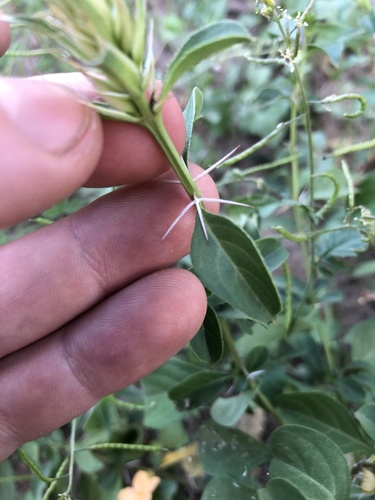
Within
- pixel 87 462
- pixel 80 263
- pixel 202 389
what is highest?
pixel 80 263

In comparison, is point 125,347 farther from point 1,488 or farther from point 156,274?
point 1,488

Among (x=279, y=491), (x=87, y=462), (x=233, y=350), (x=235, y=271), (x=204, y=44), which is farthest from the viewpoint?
(x=87, y=462)

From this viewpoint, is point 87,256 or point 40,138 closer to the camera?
point 40,138

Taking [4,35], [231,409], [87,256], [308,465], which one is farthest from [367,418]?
[4,35]

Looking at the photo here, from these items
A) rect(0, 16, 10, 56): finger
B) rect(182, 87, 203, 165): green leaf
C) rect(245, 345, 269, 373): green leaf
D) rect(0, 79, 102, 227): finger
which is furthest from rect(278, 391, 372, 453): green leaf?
rect(0, 16, 10, 56): finger

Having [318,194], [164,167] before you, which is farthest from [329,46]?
[164,167]

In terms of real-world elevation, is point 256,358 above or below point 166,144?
below

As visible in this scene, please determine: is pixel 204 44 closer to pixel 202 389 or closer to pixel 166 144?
pixel 166 144

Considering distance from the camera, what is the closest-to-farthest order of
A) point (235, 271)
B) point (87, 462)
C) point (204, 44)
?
point (204, 44) → point (235, 271) → point (87, 462)

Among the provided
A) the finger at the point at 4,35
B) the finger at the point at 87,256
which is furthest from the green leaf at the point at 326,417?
the finger at the point at 4,35
